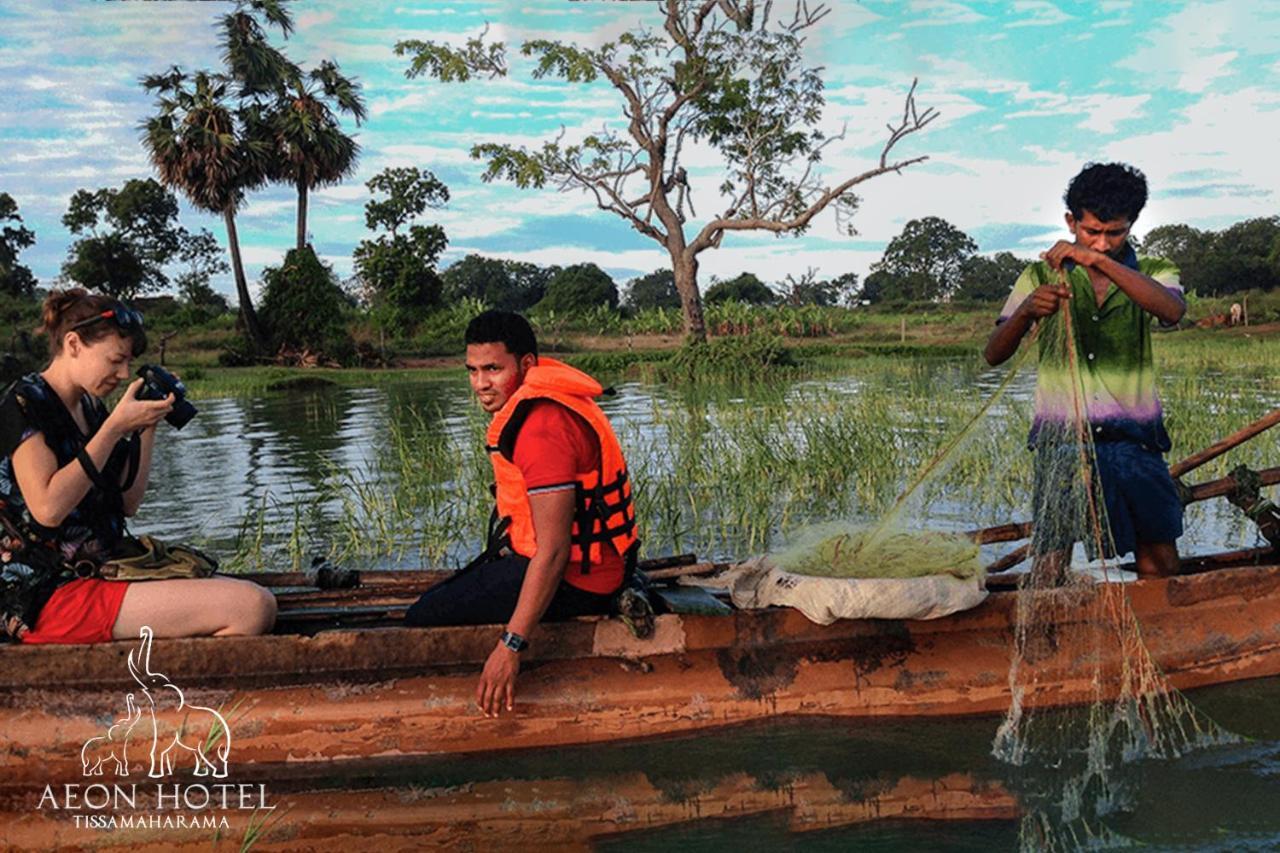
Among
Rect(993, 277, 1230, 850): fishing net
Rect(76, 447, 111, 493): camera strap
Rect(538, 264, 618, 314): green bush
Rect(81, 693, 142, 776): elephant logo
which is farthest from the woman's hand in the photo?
Rect(538, 264, 618, 314): green bush

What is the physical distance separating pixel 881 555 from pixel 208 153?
1190 inches

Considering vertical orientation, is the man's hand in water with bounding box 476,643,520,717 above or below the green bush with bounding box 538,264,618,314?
below

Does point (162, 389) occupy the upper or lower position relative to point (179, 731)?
upper

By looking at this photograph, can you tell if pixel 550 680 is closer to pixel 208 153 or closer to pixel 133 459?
pixel 133 459

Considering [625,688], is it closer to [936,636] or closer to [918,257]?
[936,636]

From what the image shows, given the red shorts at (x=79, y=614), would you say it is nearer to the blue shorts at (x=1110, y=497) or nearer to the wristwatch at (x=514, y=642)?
the wristwatch at (x=514, y=642)

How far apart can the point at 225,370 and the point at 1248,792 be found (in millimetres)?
26983

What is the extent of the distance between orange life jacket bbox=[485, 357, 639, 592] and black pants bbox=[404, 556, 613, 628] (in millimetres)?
49

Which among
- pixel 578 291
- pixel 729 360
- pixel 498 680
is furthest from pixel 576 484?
pixel 578 291

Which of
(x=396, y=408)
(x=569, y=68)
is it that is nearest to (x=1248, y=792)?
(x=396, y=408)

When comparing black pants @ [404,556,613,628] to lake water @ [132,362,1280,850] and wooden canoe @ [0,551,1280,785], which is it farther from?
lake water @ [132,362,1280,850]

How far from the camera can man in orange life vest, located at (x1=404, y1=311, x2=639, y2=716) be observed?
3.17m

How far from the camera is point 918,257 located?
65812mm

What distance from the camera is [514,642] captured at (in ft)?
10.7
